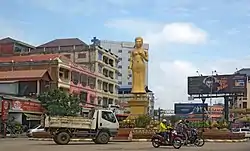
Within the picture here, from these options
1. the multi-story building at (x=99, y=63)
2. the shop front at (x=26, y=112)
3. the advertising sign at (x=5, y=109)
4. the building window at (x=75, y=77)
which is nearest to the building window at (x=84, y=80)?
the building window at (x=75, y=77)

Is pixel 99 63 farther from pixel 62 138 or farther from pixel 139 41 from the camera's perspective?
pixel 62 138

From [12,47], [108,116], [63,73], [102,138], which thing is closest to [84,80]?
[63,73]

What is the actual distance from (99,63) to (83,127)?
43140mm

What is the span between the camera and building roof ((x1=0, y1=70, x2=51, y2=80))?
171 feet

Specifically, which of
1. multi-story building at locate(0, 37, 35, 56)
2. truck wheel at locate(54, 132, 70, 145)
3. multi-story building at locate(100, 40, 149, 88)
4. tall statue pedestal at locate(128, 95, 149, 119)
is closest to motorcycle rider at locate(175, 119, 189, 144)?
truck wheel at locate(54, 132, 70, 145)

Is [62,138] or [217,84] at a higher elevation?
[217,84]

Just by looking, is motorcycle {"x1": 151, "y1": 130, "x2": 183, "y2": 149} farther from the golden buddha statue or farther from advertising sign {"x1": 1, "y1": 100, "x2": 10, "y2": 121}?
advertising sign {"x1": 1, "y1": 100, "x2": 10, "y2": 121}

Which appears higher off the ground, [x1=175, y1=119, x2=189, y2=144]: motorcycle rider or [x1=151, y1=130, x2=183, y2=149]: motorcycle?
[x1=175, y1=119, x2=189, y2=144]: motorcycle rider

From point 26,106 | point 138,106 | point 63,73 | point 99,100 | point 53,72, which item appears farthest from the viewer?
point 99,100

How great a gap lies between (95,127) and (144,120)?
20.9 ft

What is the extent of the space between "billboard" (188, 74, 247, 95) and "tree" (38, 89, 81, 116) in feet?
101

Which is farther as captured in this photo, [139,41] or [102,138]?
[139,41]

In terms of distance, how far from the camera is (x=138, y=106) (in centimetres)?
3334

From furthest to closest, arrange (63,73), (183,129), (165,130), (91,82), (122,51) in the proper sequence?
1. (122,51)
2. (91,82)
3. (63,73)
4. (183,129)
5. (165,130)
